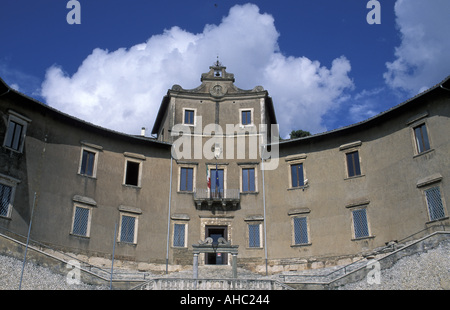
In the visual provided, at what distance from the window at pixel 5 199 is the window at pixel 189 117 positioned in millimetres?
13461

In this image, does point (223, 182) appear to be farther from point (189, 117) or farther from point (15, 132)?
point (15, 132)

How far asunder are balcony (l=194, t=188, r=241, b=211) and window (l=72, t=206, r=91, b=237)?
7.07 meters

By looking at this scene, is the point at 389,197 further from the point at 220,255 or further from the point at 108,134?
the point at 108,134

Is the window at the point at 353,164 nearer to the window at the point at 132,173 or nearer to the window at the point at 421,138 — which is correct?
the window at the point at 421,138

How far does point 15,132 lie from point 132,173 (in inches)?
332

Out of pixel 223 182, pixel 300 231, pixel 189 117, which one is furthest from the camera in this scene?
pixel 189 117

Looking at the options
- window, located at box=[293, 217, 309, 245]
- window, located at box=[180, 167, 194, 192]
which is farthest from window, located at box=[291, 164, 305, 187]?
window, located at box=[180, 167, 194, 192]

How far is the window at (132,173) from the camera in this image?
3366 cm

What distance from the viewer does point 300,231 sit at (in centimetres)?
3216

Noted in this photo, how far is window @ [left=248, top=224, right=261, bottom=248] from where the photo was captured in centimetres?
3294
